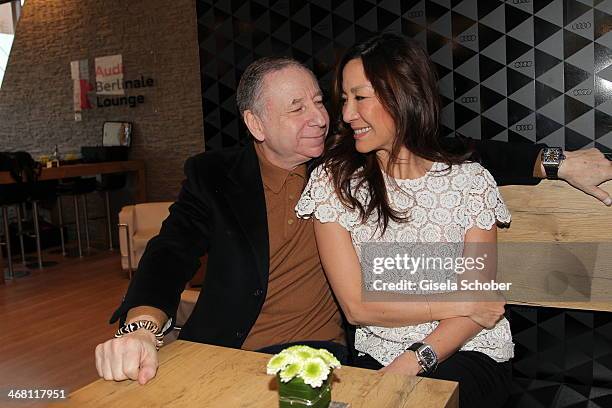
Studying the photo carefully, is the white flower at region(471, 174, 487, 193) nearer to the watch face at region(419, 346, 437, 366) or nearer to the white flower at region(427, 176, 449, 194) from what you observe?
the white flower at region(427, 176, 449, 194)

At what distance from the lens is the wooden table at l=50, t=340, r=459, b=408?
1.17 meters

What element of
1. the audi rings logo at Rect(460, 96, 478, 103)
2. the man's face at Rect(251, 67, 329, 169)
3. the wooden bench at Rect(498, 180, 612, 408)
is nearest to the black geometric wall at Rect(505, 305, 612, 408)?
the wooden bench at Rect(498, 180, 612, 408)

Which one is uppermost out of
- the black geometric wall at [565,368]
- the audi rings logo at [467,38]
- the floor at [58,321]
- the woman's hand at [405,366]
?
the audi rings logo at [467,38]

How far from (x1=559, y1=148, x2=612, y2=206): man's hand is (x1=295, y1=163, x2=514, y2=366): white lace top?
0.22m

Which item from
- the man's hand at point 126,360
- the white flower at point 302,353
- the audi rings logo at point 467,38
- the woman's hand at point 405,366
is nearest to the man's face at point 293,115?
the woman's hand at point 405,366

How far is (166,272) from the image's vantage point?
1.77 metres

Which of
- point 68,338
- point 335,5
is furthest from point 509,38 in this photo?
point 68,338

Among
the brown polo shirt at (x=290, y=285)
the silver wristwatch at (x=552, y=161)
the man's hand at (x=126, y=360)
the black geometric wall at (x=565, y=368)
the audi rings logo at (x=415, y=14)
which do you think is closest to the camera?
the man's hand at (x=126, y=360)

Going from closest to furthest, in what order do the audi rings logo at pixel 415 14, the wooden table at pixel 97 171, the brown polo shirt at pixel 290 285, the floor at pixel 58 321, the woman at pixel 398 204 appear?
the woman at pixel 398 204
the brown polo shirt at pixel 290 285
the floor at pixel 58 321
the audi rings logo at pixel 415 14
the wooden table at pixel 97 171

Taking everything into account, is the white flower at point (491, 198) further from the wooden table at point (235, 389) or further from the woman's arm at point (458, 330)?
the wooden table at point (235, 389)

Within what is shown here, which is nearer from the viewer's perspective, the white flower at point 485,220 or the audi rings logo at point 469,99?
the white flower at point 485,220

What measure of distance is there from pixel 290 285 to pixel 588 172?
3.17 ft

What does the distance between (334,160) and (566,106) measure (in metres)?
4.26

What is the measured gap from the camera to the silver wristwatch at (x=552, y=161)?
1855mm
